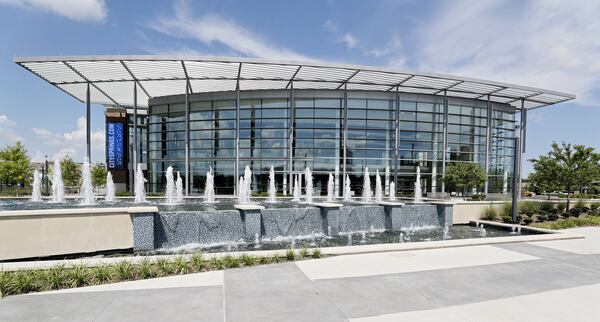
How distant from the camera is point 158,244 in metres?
10.6

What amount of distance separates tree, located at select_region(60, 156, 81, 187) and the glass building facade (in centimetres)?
1362

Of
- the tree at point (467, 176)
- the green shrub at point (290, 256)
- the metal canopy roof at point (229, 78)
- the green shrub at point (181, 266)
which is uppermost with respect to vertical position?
the metal canopy roof at point (229, 78)

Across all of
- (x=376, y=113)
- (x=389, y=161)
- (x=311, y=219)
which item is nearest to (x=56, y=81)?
(x=311, y=219)

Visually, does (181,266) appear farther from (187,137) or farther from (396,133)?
(396,133)

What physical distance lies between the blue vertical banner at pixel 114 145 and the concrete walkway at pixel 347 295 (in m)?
35.4

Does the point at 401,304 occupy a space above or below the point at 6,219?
below

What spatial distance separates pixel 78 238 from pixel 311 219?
8.16 m

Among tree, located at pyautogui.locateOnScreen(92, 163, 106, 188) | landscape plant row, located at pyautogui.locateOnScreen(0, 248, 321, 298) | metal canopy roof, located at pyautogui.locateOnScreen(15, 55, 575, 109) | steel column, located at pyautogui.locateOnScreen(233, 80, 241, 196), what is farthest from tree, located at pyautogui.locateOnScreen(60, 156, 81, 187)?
landscape plant row, located at pyautogui.locateOnScreen(0, 248, 321, 298)

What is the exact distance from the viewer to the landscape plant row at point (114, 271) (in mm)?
5758

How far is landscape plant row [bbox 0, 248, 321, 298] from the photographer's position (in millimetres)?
5758

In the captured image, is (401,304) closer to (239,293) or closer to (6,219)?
(239,293)

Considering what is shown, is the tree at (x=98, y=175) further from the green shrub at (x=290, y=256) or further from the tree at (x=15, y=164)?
the green shrub at (x=290, y=256)

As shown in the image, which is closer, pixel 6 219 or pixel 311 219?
pixel 6 219

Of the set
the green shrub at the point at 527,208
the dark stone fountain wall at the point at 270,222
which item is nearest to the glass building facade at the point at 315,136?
the green shrub at the point at 527,208
